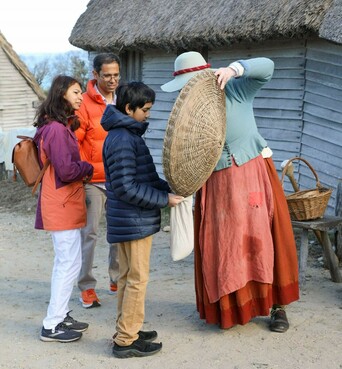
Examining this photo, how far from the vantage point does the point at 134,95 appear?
3.70 metres

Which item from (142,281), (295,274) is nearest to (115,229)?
(142,281)

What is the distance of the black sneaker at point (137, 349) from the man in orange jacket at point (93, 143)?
1.03 metres

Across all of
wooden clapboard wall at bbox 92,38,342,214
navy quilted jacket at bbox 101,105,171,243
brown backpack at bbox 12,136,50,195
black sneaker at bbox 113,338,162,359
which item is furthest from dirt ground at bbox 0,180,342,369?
wooden clapboard wall at bbox 92,38,342,214

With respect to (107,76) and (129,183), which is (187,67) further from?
(107,76)

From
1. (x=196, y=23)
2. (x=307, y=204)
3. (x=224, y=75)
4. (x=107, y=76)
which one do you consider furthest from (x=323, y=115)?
(x=224, y=75)

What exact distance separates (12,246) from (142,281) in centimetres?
403

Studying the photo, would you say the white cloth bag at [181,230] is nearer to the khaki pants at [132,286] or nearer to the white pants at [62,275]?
the khaki pants at [132,286]

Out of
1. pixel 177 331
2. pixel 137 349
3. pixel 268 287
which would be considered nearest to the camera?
pixel 137 349

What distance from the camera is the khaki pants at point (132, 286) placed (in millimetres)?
3745

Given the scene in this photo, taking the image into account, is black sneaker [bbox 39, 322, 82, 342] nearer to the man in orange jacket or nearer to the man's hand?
the man in orange jacket

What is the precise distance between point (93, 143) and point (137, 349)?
1.61m

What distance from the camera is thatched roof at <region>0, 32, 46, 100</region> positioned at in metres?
19.5

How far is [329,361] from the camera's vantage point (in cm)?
373

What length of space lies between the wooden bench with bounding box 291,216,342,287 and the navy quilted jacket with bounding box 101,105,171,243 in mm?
1549
